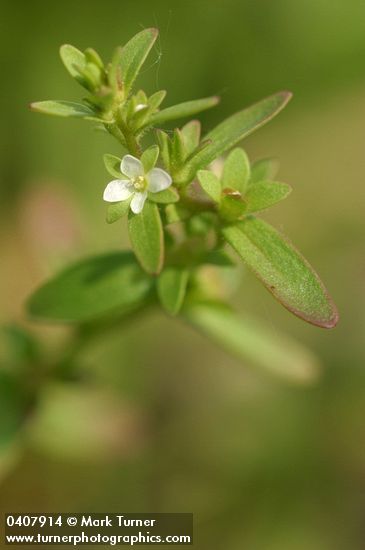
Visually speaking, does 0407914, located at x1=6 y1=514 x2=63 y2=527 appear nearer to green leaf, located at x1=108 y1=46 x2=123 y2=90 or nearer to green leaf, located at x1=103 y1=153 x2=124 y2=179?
green leaf, located at x1=103 y1=153 x2=124 y2=179

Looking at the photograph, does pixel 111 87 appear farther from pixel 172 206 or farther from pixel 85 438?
pixel 85 438

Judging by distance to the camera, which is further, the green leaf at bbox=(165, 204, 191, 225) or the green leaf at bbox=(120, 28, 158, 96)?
the green leaf at bbox=(165, 204, 191, 225)

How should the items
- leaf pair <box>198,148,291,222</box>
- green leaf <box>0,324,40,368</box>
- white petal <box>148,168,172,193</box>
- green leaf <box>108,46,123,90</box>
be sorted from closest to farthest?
green leaf <box>108,46,123,90</box>
white petal <box>148,168,172,193</box>
leaf pair <box>198,148,291,222</box>
green leaf <box>0,324,40,368</box>

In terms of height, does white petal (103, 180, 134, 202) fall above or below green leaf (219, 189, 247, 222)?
below

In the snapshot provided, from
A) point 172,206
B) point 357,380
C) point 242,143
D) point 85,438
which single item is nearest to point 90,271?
point 172,206

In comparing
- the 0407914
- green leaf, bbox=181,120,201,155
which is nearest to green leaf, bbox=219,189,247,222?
green leaf, bbox=181,120,201,155

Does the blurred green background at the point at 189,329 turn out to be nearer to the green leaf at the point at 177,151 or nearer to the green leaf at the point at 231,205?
the green leaf at the point at 231,205

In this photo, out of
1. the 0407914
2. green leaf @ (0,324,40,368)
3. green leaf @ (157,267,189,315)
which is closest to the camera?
green leaf @ (157,267,189,315)
